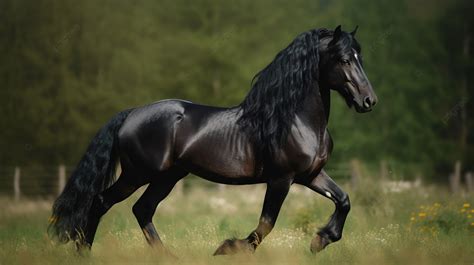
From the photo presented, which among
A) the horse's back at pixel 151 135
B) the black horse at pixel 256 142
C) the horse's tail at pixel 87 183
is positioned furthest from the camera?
the horse's tail at pixel 87 183

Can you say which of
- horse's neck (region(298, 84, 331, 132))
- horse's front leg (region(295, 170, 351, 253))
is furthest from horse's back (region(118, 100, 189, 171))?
horse's front leg (region(295, 170, 351, 253))

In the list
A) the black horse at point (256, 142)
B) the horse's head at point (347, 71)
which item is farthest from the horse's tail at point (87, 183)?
the horse's head at point (347, 71)

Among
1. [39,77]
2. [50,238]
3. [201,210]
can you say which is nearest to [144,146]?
[50,238]

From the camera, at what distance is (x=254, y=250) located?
22.6 ft

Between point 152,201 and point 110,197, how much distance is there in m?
0.50

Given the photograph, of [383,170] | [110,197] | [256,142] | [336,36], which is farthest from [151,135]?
[383,170]

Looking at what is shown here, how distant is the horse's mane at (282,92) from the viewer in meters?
6.96

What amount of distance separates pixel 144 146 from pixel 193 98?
19.8 m

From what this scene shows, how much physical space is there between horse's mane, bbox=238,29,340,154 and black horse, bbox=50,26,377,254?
0.04ft

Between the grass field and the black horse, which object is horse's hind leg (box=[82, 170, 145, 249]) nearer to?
the black horse

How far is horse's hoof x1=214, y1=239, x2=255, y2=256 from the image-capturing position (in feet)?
22.3

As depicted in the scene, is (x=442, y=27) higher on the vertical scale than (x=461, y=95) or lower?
higher

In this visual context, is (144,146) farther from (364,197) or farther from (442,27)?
(442,27)

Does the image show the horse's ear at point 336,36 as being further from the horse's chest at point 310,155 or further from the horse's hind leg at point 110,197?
the horse's hind leg at point 110,197
